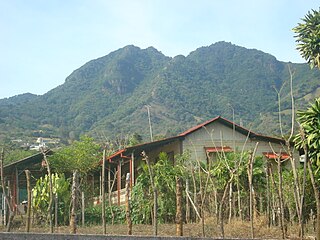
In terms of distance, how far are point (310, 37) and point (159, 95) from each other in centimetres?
5394

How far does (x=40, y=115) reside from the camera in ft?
240

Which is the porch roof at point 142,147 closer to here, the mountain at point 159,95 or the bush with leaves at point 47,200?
the bush with leaves at point 47,200

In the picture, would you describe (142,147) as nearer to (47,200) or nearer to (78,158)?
(78,158)

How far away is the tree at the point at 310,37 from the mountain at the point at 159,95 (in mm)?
28885

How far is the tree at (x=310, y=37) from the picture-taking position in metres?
20.6

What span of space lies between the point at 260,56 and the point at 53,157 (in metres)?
85.5

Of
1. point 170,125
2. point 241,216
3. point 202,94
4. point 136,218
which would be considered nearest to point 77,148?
point 136,218

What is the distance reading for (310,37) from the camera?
20859 mm

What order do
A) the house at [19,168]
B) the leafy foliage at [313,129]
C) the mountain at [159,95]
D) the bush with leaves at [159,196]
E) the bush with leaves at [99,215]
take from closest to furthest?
1. the leafy foliage at [313,129]
2. the bush with leaves at [159,196]
3. the bush with leaves at [99,215]
4. the house at [19,168]
5. the mountain at [159,95]

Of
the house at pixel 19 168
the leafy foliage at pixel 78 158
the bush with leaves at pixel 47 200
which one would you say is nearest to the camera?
the bush with leaves at pixel 47 200

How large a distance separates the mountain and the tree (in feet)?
94.8

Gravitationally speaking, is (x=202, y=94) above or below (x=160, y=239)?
above

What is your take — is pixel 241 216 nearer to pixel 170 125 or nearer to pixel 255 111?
pixel 170 125

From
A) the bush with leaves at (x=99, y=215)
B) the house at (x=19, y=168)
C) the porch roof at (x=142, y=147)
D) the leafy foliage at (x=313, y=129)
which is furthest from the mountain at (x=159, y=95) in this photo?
the leafy foliage at (x=313, y=129)
